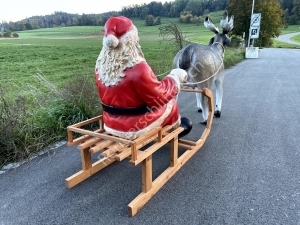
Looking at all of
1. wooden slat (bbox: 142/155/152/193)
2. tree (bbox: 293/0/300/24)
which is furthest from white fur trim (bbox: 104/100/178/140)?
tree (bbox: 293/0/300/24)

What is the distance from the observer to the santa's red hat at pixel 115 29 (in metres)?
1.88

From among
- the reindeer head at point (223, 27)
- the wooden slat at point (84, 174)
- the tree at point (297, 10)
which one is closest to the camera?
the wooden slat at point (84, 174)

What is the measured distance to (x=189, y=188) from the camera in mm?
2385

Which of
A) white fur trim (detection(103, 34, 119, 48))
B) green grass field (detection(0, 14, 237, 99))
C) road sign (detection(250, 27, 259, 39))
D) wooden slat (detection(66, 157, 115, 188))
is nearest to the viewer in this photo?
white fur trim (detection(103, 34, 119, 48))

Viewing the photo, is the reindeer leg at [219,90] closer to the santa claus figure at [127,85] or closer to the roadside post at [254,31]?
the santa claus figure at [127,85]

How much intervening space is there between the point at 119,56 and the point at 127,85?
0.82 ft

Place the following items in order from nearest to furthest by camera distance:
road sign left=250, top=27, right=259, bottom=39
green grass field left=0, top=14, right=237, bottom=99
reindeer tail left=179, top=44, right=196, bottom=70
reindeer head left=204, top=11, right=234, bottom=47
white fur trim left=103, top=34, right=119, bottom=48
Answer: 1. white fur trim left=103, top=34, right=119, bottom=48
2. reindeer tail left=179, top=44, right=196, bottom=70
3. reindeer head left=204, top=11, right=234, bottom=47
4. green grass field left=0, top=14, right=237, bottom=99
5. road sign left=250, top=27, right=259, bottom=39

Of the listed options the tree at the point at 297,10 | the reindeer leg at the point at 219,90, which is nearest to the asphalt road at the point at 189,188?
the reindeer leg at the point at 219,90

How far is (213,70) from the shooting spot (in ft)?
11.7

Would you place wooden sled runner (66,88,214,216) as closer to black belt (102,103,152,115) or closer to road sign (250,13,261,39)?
black belt (102,103,152,115)

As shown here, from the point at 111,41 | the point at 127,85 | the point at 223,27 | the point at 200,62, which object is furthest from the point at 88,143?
the point at 223,27

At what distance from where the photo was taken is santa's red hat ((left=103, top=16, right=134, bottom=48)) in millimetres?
1878

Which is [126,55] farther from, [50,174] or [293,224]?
[293,224]

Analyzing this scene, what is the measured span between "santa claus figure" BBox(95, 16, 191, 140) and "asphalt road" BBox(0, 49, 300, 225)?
65 centimetres
